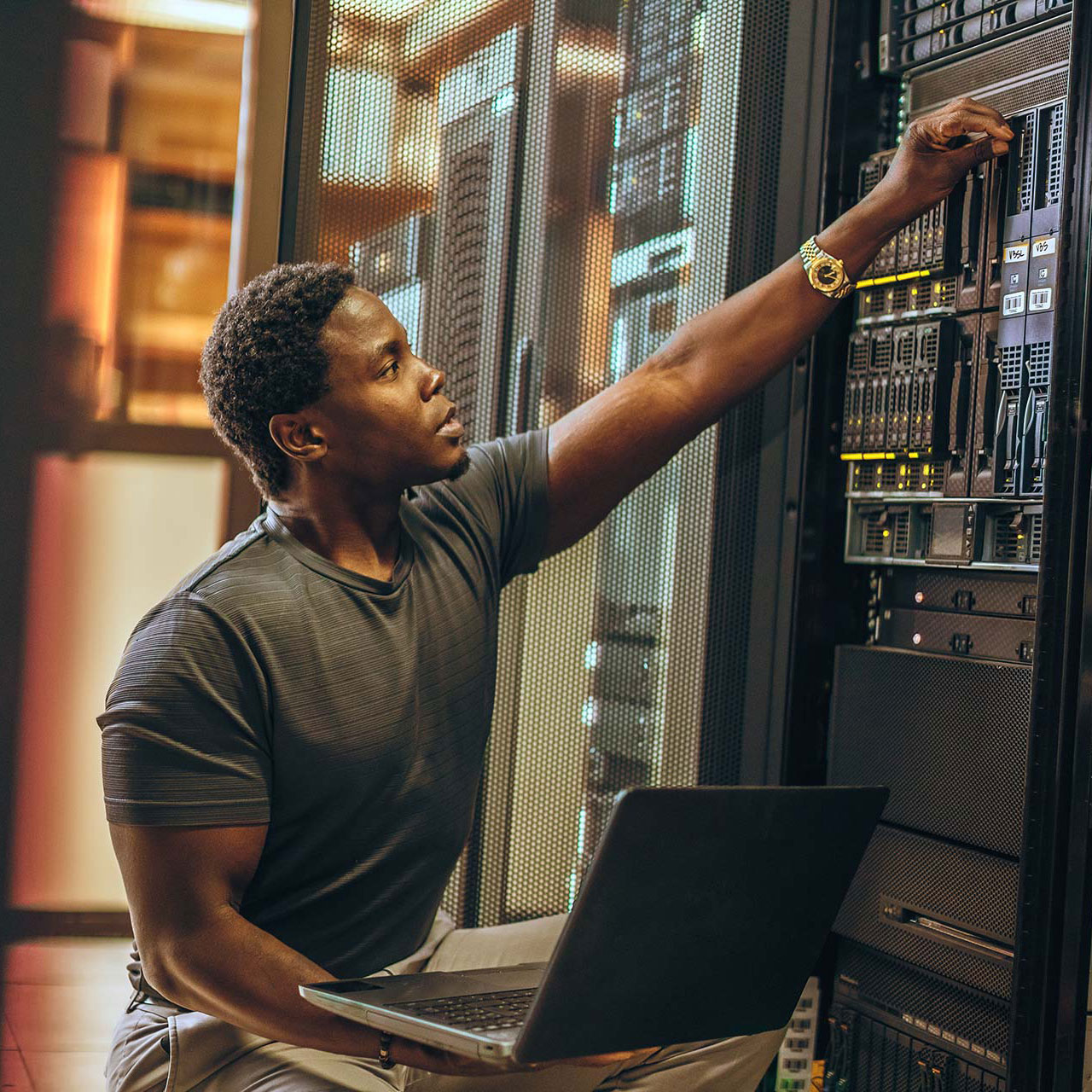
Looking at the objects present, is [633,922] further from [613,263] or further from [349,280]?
[613,263]

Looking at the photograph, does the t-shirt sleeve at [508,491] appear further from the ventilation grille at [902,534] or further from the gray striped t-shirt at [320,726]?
the ventilation grille at [902,534]

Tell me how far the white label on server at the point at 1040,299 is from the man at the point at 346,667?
20cm

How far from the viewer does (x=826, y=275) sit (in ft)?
5.88

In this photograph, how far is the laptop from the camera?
3.76 feet

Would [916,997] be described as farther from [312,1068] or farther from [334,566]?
[334,566]

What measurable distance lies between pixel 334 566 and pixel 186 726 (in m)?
0.31

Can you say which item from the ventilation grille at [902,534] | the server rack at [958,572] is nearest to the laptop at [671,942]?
the server rack at [958,572]

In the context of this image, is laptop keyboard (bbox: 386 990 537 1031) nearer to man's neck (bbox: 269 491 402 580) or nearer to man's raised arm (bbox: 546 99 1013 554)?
man's neck (bbox: 269 491 402 580)

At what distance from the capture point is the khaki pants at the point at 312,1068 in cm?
151

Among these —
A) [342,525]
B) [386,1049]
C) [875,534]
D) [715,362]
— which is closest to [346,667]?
[342,525]

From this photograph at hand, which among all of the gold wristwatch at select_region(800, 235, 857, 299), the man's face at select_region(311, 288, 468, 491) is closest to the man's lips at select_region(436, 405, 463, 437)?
the man's face at select_region(311, 288, 468, 491)

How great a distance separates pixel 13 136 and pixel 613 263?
0.95m

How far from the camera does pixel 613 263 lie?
203 centimetres

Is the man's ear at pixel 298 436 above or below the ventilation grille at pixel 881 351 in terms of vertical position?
below
